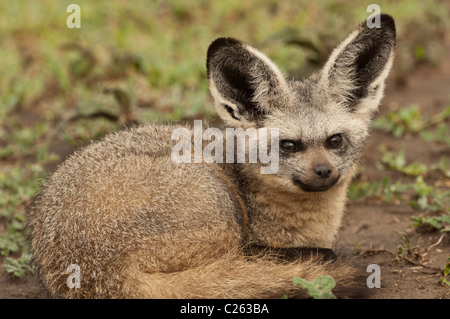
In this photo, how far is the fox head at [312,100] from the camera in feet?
15.7

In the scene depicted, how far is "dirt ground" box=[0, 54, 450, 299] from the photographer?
4.76 metres

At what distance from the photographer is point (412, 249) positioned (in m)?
5.28

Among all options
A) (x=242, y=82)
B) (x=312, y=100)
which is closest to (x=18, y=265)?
(x=242, y=82)

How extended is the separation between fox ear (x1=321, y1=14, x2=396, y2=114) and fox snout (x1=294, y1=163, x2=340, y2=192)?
74 centimetres

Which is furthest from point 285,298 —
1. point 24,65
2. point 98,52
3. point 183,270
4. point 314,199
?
point 24,65

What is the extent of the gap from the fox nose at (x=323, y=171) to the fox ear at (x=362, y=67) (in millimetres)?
747

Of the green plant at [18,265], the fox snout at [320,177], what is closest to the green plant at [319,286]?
the fox snout at [320,177]

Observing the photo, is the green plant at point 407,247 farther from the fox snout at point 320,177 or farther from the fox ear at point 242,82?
the fox ear at point 242,82

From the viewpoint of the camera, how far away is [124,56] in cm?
930

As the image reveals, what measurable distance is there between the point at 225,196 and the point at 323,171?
0.79 metres

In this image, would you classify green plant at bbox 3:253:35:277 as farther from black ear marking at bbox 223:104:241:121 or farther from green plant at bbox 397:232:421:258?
green plant at bbox 397:232:421:258

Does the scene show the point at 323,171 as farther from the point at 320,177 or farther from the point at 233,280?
the point at 233,280

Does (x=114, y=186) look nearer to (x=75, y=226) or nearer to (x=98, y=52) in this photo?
(x=75, y=226)

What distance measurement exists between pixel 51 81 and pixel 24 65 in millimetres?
728
